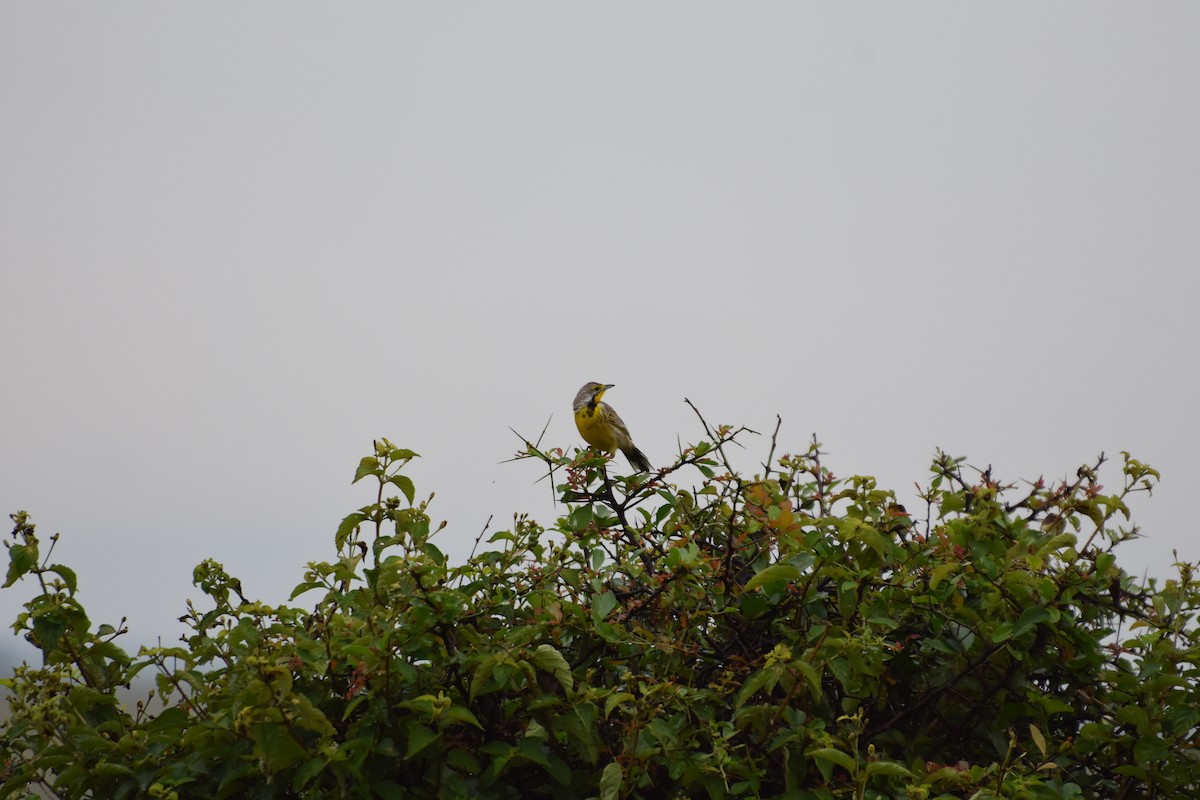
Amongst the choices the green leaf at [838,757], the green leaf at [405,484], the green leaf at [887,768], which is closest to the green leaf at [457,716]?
the green leaf at [405,484]

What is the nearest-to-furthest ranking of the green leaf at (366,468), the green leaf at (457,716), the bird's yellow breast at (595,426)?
the green leaf at (457,716) < the green leaf at (366,468) < the bird's yellow breast at (595,426)

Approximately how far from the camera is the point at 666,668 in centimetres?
334

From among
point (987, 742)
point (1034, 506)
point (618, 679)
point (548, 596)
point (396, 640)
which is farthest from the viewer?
point (1034, 506)

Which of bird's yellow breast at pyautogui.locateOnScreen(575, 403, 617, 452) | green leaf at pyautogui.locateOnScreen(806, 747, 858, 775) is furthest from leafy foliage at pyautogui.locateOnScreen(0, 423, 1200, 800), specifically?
bird's yellow breast at pyautogui.locateOnScreen(575, 403, 617, 452)

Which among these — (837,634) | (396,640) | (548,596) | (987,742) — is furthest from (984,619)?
(396,640)

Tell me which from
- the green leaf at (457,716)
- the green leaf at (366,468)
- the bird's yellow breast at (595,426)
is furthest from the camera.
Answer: the bird's yellow breast at (595,426)

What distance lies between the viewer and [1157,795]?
352 cm

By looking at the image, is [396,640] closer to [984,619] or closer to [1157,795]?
[984,619]

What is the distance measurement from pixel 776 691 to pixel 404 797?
45.9 inches

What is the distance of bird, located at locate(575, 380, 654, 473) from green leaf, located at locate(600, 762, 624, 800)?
14.0 ft

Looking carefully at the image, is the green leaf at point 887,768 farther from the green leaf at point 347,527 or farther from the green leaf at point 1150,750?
the green leaf at point 347,527

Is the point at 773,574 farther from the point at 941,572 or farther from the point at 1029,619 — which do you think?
the point at 1029,619

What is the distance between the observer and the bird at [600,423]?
23.9ft

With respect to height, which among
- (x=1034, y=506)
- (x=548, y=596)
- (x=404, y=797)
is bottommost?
(x=404, y=797)
